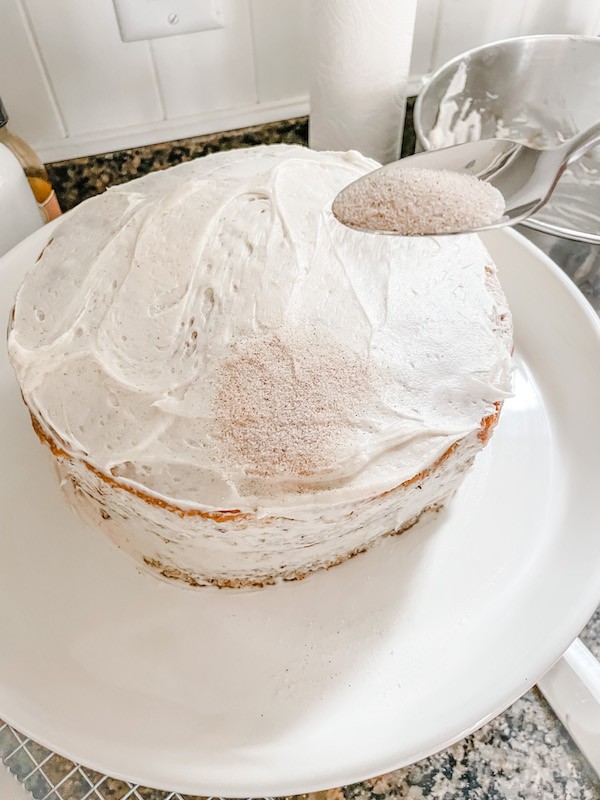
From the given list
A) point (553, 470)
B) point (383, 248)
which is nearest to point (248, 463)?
point (383, 248)

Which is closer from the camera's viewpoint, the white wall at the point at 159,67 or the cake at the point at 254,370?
the cake at the point at 254,370

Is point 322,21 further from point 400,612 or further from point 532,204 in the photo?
point 400,612

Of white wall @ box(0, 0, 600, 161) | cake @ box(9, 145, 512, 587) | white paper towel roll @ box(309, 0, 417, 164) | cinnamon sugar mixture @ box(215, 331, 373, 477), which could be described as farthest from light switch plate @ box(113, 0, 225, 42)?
cinnamon sugar mixture @ box(215, 331, 373, 477)

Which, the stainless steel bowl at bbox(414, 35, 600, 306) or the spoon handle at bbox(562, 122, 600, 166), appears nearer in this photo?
the spoon handle at bbox(562, 122, 600, 166)

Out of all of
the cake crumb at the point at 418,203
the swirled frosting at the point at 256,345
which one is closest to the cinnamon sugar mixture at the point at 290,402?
the swirled frosting at the point at 256,345

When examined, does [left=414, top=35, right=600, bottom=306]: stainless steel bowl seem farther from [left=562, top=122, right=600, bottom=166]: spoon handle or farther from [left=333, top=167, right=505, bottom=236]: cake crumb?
[left=333, top=167, right=505, bottom=236]: cake crumb

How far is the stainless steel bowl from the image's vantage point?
3.95 feet

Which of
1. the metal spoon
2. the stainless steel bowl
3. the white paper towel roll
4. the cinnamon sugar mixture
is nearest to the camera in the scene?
the cinnamon sugar mixture

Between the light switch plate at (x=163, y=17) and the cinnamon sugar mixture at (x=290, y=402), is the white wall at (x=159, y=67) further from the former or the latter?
the cinnamon sugar mixture at (x=290, y=402)

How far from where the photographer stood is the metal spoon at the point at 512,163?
750mm

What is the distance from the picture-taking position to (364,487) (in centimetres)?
60

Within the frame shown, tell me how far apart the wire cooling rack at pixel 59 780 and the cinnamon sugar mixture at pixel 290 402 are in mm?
364

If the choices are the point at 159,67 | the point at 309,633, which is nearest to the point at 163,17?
the point at 159,67

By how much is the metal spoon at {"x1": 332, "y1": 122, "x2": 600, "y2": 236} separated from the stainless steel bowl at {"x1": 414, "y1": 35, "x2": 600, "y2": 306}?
1.23 feet
